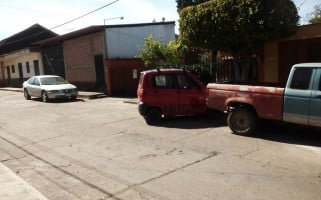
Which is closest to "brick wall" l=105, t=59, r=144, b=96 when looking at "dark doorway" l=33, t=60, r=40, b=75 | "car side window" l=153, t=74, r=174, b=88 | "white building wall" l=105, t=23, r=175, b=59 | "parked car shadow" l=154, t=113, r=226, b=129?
"white building wall" l=105, t=23, r=175, b=59

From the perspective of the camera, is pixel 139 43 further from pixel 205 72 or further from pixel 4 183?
pixel 4 183

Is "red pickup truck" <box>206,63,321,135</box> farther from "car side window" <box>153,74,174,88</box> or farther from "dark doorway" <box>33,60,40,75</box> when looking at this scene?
"dark doorway" <box>33,60,40,75</box>

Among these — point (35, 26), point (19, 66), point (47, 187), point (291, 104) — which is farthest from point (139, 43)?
point (35, 26)

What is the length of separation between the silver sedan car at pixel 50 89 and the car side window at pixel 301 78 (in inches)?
615

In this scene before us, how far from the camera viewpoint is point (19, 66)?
42094 millimetres

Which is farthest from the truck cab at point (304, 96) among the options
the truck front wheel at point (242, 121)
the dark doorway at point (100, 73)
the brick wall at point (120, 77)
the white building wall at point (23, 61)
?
the white building wall at point (23, 61)

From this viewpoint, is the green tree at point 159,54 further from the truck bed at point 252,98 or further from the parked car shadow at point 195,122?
the truck bed at point 252,98

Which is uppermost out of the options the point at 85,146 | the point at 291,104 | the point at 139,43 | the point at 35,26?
the point at 35,26

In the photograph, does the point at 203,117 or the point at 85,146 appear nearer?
the point at 85,146

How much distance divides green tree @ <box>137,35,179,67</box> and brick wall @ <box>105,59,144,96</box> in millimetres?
3932

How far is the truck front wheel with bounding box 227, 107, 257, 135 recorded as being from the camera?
9336 mm

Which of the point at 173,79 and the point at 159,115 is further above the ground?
the point at 173,79

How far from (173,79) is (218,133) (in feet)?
9.19

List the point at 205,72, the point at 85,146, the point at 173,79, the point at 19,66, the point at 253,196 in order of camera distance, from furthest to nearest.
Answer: the point at 19,66
the point at 205,72
the point at 173,79
the point at 85,146
the point at 253,196
